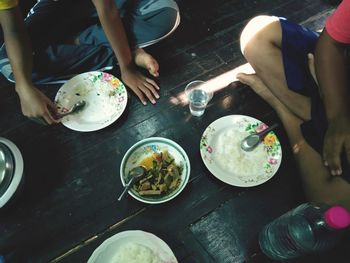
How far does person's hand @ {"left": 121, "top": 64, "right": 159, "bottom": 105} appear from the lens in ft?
5.00

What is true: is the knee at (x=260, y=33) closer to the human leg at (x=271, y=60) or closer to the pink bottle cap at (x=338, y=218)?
the human leg at (x=271, y=60)

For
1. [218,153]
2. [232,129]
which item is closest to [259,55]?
[232,129]

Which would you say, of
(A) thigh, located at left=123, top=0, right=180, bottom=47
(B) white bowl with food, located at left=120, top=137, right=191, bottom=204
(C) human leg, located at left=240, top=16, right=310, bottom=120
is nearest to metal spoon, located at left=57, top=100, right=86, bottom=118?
(B) white bowl with food, located at left=120, top=137, right=191, bottom=204

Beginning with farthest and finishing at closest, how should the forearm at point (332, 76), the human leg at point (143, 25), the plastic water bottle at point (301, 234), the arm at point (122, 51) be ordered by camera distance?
the human leg at point (143, 25)
the arm at point (122, 51)
the forearm at point (332, 76)
the plastic water bottle at point (301, 234)

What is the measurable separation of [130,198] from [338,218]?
782 millimetres

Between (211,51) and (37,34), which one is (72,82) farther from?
(211,51)

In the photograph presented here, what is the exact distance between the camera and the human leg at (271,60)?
1.42 metres

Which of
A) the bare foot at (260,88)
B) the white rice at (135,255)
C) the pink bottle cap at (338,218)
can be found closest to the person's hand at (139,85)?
the bare foot at (260,88)

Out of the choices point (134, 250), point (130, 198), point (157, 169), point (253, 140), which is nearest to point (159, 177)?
point (157, 169)

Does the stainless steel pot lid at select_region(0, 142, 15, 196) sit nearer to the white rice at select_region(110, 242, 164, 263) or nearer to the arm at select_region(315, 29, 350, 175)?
the white rice at select_region(110, 242, 164, 263)

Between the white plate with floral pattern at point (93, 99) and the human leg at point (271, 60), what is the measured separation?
28.1 inches

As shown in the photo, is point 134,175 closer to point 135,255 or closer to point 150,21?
point 135,255

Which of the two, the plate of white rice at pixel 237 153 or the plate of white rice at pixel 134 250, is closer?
the plate of white rice at pixel 134 250

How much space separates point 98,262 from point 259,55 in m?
1.22
